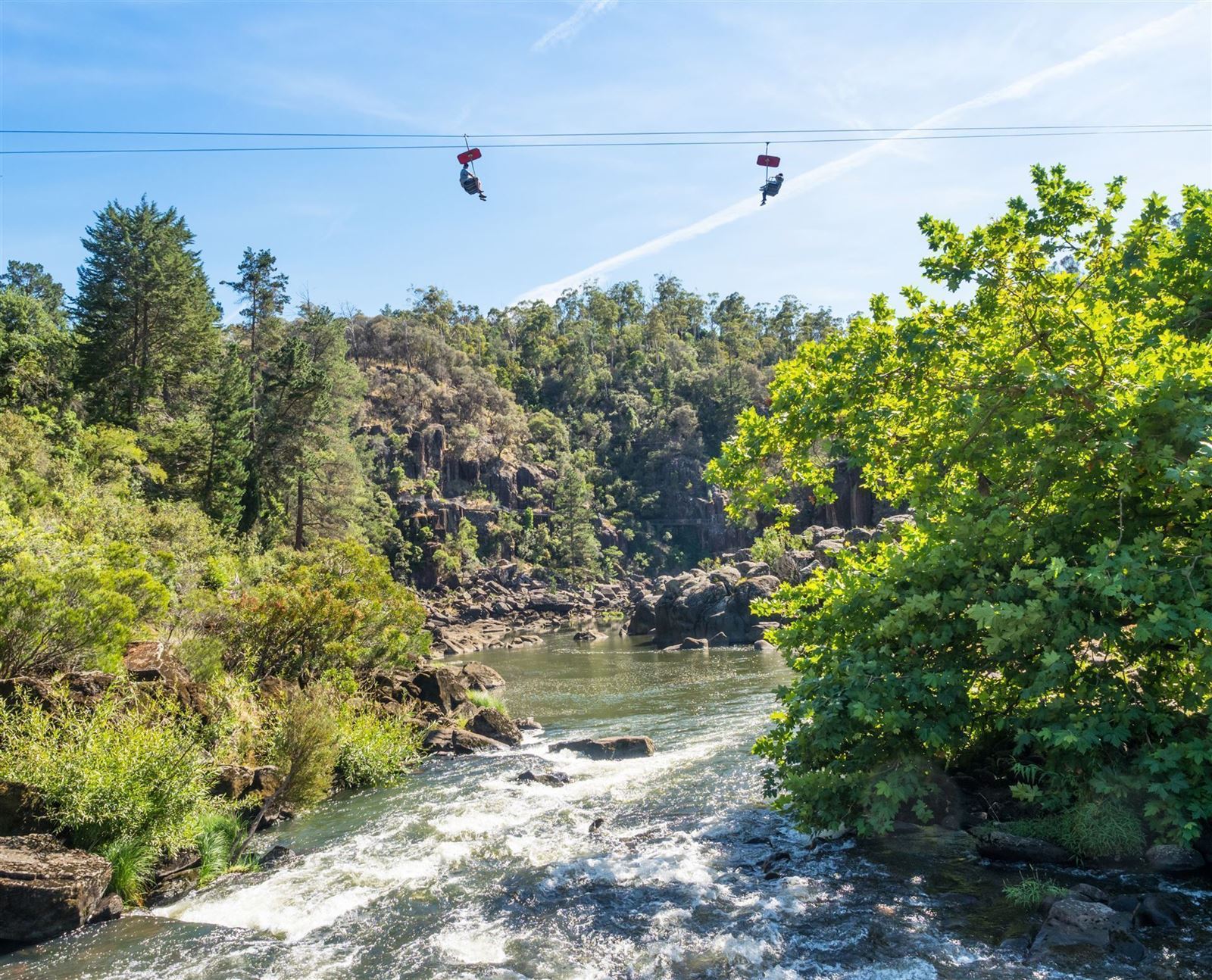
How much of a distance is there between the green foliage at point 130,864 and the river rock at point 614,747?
34.6 feet

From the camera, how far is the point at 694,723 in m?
23.3

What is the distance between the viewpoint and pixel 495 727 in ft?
72.3

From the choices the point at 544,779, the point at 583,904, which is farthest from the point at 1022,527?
the point at 544,779

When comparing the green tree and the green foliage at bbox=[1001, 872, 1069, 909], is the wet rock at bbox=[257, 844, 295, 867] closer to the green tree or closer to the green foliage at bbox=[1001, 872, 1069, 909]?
the green foliage at bbox=[1001, 872, 1069, 909]

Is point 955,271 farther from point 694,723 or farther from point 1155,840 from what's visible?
point 694,723

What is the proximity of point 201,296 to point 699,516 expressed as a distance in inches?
2832

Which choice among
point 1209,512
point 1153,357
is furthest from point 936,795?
point 1153,357

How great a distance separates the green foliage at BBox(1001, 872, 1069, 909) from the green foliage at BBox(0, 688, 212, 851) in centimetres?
1018

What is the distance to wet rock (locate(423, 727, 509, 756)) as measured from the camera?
20484 mm

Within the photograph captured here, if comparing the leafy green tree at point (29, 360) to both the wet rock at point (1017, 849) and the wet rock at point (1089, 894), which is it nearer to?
the wet rock at point (1017, 849)

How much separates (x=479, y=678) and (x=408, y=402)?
229 ft

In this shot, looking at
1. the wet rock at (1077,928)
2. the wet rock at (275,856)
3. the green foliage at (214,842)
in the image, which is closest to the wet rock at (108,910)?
the green foliage at (214,842)

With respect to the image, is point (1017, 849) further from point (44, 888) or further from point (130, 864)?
point (44, 888)

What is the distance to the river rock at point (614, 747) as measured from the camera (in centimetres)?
1934
